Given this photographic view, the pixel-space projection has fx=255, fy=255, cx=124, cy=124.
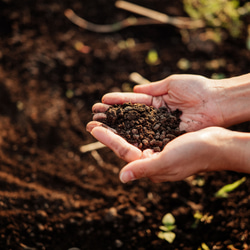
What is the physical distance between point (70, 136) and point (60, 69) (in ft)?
2.97

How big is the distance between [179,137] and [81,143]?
124 cm

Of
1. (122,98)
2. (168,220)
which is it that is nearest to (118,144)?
(122,98)

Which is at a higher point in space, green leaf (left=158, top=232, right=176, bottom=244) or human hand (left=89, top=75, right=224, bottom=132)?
human hand (left=89, top=75, right=224, bottom=132)

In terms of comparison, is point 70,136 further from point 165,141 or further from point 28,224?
point 165,141

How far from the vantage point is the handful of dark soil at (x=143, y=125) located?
1.87 m

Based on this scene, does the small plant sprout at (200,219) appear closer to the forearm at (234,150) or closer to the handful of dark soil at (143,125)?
the forearm at (234,150)

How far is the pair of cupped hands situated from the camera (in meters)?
Result: 1.58

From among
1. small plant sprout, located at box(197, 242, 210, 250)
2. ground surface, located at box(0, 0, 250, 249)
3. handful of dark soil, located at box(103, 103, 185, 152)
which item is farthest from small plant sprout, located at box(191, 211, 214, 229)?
handful of dark soil, located at box(103, 103, 185, 152)

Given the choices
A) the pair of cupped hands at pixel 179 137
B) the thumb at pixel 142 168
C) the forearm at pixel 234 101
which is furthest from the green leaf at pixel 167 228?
the forearm at pixel 234 101

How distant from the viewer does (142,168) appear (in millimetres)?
1569

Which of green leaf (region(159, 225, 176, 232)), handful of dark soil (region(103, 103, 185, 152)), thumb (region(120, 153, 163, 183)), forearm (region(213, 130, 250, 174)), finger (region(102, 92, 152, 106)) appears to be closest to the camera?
thumb (region(120, 153, 163, 183))

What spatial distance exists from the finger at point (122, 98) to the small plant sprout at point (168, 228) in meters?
0.96

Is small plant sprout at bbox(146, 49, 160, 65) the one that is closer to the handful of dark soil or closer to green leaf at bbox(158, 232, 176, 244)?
the handful of dark soil

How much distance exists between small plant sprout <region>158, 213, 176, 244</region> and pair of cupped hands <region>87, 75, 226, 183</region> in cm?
46
